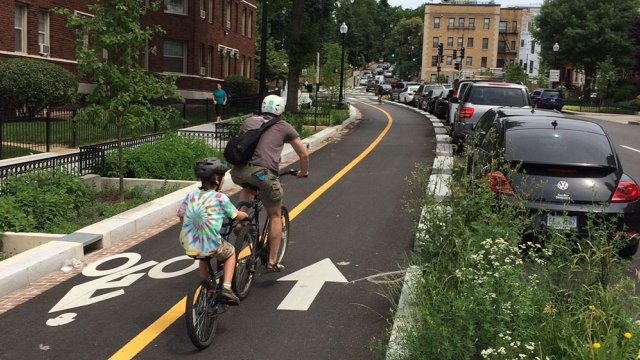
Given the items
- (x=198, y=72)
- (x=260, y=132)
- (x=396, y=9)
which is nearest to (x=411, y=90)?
(x=198, y=72)

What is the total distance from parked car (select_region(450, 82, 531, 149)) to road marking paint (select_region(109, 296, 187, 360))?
13742 mm

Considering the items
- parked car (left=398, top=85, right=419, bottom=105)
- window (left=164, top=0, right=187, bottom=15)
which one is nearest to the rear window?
window (left=164, top=0, right=187, bottom=15)

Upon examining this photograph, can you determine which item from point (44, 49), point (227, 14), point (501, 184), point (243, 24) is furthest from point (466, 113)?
point (243, 24)

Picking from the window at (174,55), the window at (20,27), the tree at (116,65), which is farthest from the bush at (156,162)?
the window at (174,55)

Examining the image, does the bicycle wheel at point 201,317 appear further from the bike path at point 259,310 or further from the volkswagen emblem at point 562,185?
the volkswagen emblem at point 562,185

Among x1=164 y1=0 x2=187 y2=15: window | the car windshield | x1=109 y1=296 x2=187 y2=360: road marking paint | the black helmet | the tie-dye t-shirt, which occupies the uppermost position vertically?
x1=164 y1=0 x2=187 y2=15: window

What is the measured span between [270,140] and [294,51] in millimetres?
22096

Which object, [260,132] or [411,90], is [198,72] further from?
[260,132]

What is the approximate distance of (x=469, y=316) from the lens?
13.5ft

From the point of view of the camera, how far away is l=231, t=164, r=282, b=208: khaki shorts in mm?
6340

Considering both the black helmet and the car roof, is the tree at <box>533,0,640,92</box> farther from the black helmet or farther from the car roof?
the black helmet

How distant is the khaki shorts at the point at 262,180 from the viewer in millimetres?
6340

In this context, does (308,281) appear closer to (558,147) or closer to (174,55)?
(558,147)

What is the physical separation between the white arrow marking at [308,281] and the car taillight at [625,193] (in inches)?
134
